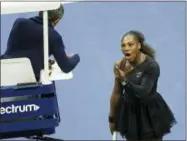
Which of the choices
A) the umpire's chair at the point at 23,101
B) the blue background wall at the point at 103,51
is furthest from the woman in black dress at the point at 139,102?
the blue background wall at the point at 103,51

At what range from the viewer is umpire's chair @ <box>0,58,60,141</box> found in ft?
12.8

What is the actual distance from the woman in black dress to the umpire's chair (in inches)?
19.2

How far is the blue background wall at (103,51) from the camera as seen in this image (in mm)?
5262

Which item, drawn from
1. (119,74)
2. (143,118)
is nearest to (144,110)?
(143,118)

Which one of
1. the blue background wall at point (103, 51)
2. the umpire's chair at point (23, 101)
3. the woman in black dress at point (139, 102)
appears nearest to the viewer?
the umpire's chair at point (23, 101)

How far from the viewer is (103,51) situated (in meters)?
5.84

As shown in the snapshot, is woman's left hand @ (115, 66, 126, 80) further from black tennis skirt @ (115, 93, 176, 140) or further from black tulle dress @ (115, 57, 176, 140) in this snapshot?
black tennis skirt @ (115, 93, 176, 140)

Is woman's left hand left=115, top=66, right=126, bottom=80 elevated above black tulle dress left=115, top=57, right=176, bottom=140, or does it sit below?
above

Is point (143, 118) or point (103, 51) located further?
point (103, 51)

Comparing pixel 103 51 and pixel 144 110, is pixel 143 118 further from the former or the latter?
pixel 103 51

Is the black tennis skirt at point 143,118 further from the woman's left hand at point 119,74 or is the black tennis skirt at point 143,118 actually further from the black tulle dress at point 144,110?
the woman's left hand at point 119,74

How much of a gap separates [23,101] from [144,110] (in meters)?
0.81

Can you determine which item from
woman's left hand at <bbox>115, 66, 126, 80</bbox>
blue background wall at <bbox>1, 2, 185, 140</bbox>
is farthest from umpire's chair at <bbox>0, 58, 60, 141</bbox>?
blue background wall at <bbox>1, 2, 185, 140</bbox>

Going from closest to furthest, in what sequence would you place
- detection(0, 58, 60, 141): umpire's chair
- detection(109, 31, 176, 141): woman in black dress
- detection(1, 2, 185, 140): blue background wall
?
Answer: detection(0, 58, 60, 141): umpire's chair → detection(109, 31, 176, 141): woman in black dress → detection(1, 2, 185, 140): blue background wall
